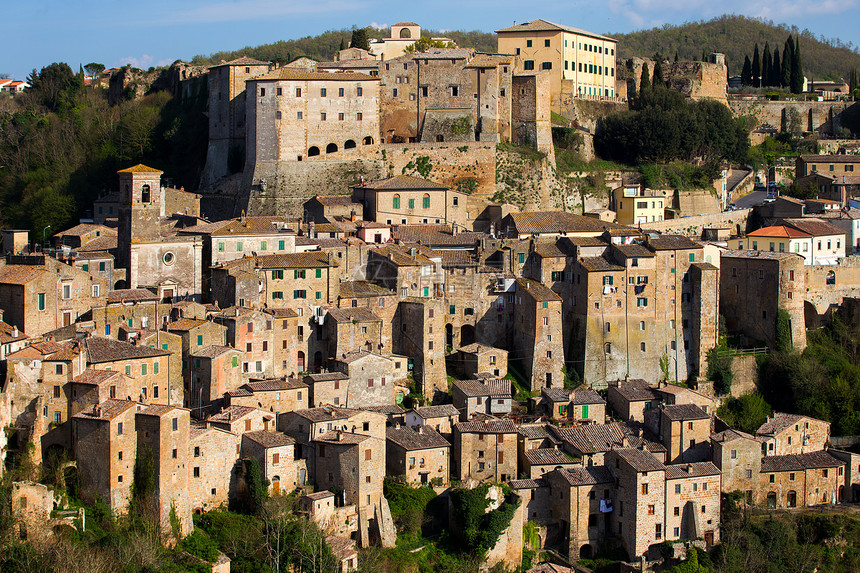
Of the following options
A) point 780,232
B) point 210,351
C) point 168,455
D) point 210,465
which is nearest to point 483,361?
point 210,351

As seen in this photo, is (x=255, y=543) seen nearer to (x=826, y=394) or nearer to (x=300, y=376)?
(x=300, y=376)

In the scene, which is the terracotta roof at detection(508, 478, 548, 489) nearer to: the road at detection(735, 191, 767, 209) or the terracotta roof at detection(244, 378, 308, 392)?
the terracotta roof at detection(244, 378, 308, 392)

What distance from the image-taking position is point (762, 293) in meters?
49.7

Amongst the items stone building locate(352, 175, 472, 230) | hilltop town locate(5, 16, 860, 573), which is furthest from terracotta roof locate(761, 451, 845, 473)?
stone building locate(352, 175, 472, 230)

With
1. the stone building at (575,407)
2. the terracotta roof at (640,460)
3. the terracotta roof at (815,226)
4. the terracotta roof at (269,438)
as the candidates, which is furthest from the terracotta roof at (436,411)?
the terracotta roof at (815,226)

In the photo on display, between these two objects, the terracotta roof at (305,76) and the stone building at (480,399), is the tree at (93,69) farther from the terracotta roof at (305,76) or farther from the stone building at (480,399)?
the stone building at (480,399)

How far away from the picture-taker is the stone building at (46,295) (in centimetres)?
3991

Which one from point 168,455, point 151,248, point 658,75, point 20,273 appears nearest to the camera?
point 168,455

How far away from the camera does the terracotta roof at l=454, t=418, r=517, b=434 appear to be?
1574 inches

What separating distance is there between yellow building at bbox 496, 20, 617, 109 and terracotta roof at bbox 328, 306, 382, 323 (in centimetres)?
2585

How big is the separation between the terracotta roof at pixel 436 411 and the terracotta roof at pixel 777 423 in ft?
36.6

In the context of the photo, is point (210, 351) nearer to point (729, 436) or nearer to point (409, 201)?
point (409, 201)

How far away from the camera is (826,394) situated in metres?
47.7

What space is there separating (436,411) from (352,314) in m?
4.82
